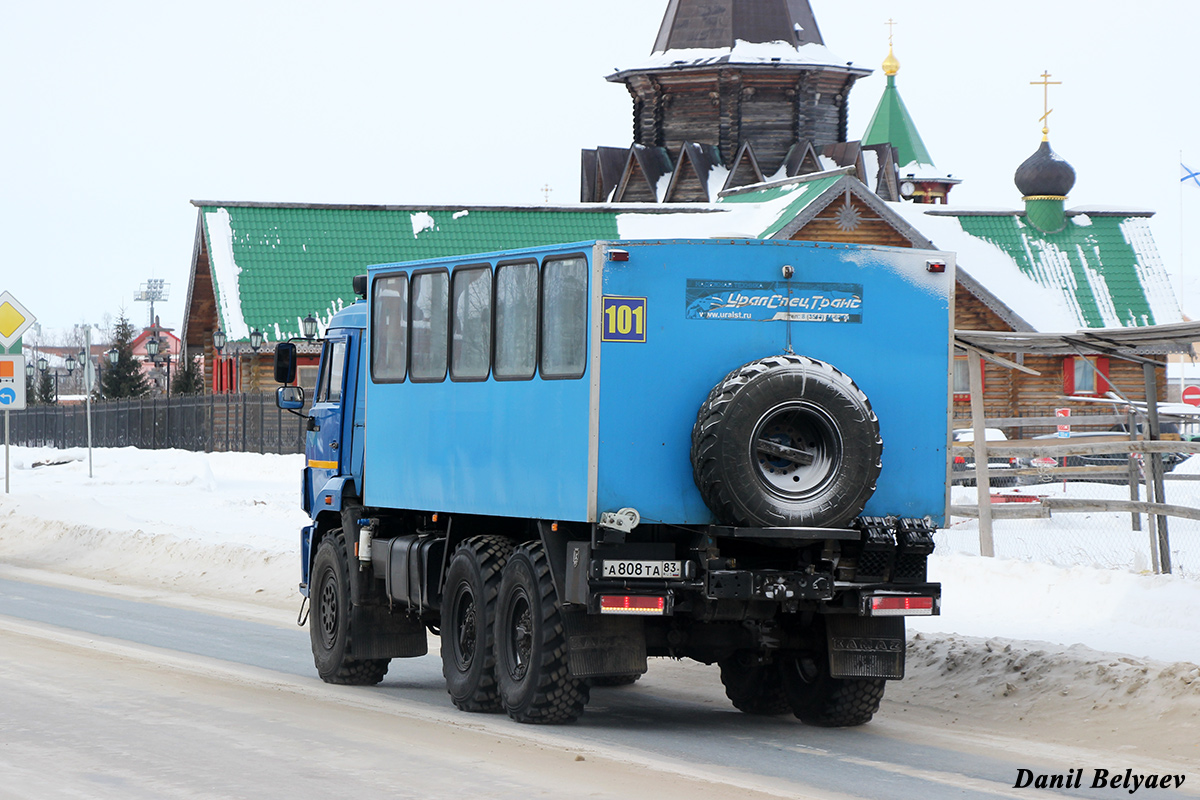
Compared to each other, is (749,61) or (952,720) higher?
(749,61)

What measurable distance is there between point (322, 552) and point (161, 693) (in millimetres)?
2447

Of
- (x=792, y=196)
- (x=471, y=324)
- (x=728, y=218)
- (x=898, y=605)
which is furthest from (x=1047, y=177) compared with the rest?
(x=898, y=605)

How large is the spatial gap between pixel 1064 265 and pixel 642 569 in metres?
39.4

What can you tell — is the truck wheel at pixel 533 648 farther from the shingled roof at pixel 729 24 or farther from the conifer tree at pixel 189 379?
the shingled roof at pixel 729 24

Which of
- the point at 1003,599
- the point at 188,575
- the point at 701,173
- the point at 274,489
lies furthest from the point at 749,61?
the point at 1003,599

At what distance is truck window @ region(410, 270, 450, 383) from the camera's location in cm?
1182

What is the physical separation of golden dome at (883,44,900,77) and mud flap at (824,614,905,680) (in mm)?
85071

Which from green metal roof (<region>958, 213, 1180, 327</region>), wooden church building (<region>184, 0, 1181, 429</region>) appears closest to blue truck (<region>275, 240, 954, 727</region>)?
wooden church building (<region>184, 0, 1181, 429</region>)

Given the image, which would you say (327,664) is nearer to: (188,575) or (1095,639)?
(1095,639)

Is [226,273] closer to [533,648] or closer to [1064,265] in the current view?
[1064,265]

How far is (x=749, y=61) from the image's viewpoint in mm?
60250

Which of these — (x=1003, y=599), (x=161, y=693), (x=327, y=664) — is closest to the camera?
(x=161, y=693)

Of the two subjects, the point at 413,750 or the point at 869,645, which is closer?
the point at 413,750

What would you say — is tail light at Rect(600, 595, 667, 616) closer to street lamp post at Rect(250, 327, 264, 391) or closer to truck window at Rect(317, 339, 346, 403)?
truck window at Rect(317, 339, 346, 403)
